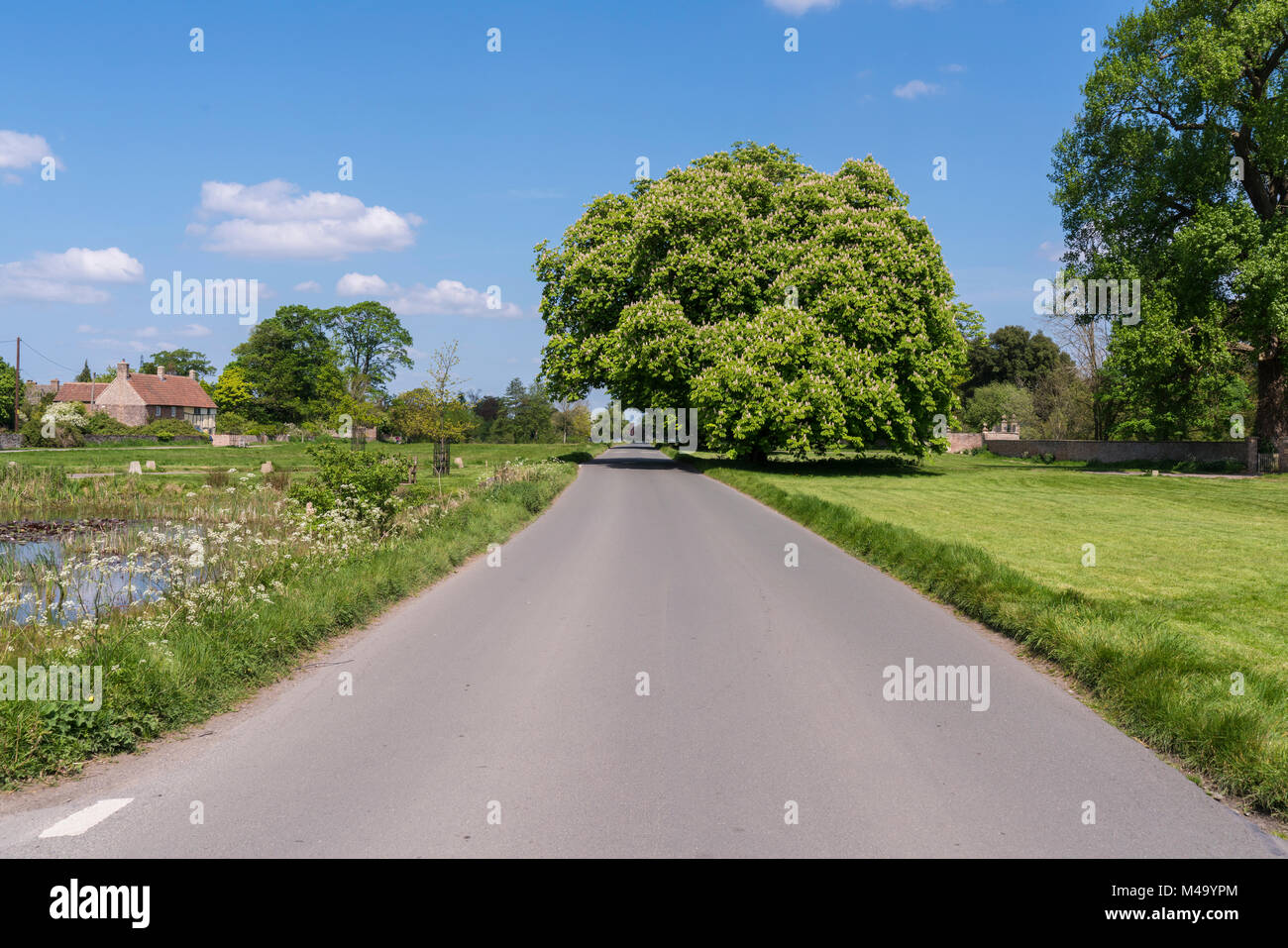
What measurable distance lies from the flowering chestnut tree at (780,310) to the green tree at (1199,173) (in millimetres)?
Answer: 8806

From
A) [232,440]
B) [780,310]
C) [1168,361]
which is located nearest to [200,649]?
[780,310]

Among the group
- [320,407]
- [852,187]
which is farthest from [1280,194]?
[320,407]

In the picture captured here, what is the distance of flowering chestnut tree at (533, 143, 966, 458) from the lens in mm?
33938

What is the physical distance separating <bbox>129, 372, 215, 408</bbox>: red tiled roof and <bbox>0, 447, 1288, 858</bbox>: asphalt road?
10229cm

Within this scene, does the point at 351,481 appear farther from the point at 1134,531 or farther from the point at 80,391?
the point at 80,391

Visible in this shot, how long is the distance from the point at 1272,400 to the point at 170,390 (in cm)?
10651

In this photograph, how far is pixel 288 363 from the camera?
94750mm

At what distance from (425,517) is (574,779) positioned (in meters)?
12.6

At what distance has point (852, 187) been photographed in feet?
126
